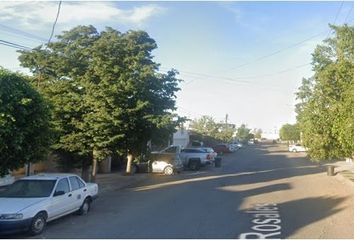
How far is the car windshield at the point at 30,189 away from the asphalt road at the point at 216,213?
3.16 ft

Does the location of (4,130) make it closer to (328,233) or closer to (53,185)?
(53,185)

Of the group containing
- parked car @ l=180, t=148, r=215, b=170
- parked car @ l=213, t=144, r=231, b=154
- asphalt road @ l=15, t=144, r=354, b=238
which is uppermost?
parked car @ l=213, t=144, r=231, b=154

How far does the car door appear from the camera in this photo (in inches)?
536

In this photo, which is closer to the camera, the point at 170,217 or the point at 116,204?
the point at 170,217

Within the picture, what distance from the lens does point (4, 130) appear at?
46.2ft

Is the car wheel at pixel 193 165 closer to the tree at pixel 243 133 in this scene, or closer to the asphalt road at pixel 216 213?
the asphalt road at pixel 216 213

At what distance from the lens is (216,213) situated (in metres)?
16.1

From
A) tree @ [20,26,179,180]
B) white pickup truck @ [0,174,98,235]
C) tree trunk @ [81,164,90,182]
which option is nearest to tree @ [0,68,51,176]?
white pickup truck @ [0,174,98,235]

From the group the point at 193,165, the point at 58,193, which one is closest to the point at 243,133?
the point at 193,165

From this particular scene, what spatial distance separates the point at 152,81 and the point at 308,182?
10.7m

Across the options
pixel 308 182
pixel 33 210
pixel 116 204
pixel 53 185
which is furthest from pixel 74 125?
pixel 308 182

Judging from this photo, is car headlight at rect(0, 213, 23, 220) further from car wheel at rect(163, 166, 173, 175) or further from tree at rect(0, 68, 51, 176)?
car wheel at rect(163, 166, 173, 175)

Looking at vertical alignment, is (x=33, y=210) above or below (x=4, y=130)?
below

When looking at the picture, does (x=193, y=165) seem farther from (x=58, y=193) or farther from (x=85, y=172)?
(x=58, y=193)
